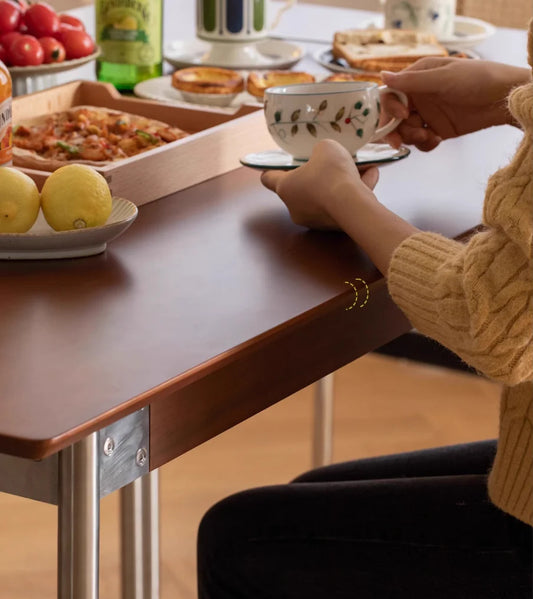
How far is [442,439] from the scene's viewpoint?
95.2 inches

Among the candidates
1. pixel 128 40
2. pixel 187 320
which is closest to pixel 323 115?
pixel 187 320

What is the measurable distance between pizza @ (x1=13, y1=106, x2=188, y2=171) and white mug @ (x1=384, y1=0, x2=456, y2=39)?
722 millimetres

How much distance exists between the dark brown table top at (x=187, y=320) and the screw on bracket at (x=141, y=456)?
11 millimetres

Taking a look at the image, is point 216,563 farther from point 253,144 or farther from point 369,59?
point 369,59

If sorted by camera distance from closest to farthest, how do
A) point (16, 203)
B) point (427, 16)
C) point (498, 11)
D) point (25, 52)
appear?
point (16, 203), point (25, 52), point (427, 16), point (498, 11)

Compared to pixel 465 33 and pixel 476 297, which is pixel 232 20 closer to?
pixel 465 33

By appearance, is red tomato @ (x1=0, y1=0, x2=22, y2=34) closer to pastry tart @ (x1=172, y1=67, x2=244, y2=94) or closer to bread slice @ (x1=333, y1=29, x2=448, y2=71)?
pastry tart @ (x1=172, y1=67, x2=244, y2=94)

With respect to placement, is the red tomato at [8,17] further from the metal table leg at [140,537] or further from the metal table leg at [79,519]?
the metal table leg at [79,519]

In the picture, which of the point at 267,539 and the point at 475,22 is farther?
the point at 475,22

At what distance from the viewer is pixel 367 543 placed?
1025mm

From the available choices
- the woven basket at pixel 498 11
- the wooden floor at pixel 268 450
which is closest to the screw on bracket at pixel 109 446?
the wooden floor at pixel 268 450

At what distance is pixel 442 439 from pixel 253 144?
1.28 m

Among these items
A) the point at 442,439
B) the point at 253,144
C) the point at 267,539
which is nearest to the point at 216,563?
the point at 267,539

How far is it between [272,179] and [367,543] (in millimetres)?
369
